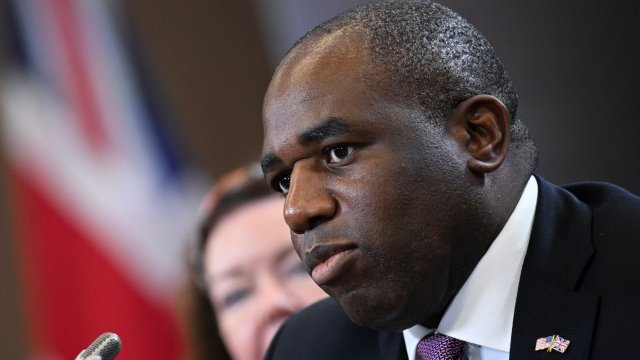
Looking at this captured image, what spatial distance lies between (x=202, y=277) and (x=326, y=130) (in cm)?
196

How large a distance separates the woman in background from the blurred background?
0.83 m

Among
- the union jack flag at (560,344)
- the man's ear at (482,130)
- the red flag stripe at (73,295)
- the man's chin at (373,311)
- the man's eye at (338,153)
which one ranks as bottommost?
the red flag stripe at (73,295)

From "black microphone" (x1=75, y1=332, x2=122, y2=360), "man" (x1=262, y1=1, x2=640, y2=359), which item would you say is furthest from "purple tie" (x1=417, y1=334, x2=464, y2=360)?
"black microphone" (x1=75, y1=332, x2=122, y2=360)

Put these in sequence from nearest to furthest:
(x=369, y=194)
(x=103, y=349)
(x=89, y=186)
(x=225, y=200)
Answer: (x=103, y=349)
(x=369, y=194)
(x=225, y=200)
(x=89, y=186)

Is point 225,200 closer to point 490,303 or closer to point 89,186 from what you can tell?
point 89,186

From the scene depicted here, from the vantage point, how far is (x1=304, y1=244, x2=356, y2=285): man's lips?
185 cm

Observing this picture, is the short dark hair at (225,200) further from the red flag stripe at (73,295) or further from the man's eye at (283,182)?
the man's eye at (283,182)

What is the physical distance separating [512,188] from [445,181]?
23cm

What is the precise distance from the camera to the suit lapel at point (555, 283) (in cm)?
189

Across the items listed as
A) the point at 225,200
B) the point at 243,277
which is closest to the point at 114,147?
the point at 225,200

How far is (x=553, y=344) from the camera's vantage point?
74.0 inches

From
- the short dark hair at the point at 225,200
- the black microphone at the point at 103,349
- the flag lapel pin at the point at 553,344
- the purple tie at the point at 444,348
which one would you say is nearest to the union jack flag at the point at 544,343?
the flag lapel pin at the point at 553,344

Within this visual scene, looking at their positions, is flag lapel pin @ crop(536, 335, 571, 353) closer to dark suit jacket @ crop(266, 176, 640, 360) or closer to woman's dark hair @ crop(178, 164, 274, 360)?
dark suit jacket @ crop(266, 176, 640, 360)

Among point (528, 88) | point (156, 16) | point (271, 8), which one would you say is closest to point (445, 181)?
point (528, 88)
